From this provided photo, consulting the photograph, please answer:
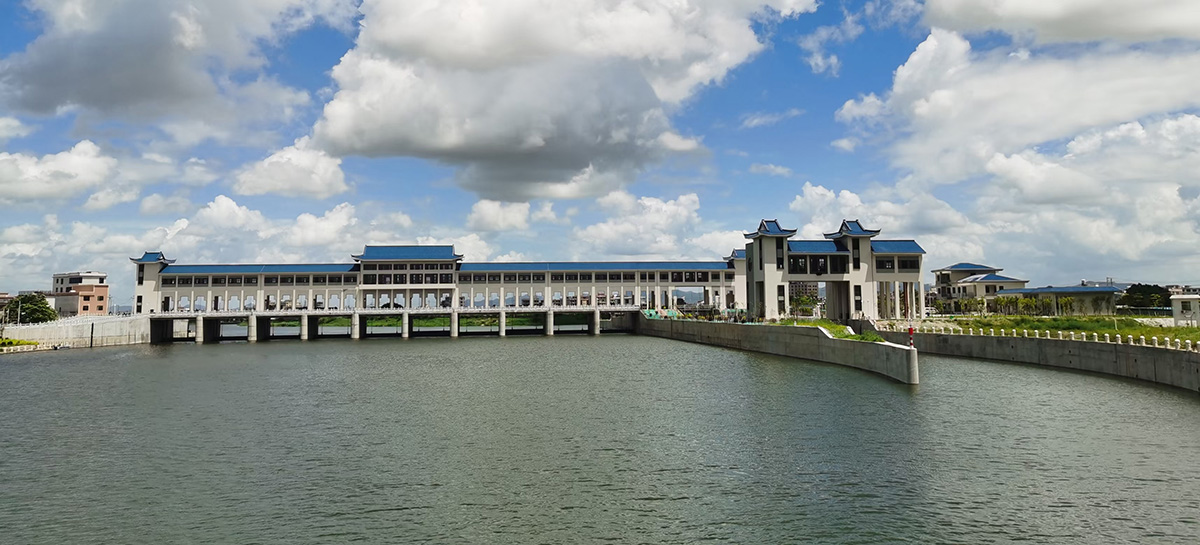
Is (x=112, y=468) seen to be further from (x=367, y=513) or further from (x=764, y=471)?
(x=764, y=471)

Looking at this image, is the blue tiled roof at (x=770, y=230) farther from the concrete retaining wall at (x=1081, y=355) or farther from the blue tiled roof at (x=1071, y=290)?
the blue tiled roof at (x=1071, y=290)

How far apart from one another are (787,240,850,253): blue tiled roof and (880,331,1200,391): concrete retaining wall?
25754 millimetres

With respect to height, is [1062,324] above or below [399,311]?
below

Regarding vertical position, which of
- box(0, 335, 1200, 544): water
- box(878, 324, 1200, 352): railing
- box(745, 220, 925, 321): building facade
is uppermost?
box(745, 220, 925, 321): building facade

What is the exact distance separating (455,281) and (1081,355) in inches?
3463

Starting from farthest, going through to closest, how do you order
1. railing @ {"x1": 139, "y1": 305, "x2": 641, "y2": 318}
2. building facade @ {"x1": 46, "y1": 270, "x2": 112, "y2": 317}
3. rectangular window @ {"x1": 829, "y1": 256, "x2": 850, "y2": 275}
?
building facade @ {"x1": 46, "y1": 270, "x2": 112, "y2": 317}
railing @ {"x1": 139, "y1": 305, "x2": 641, "y2": 318}
rectangular window @ {"x1": 829, "y1": 256, "x2": 850, "y2": 275}

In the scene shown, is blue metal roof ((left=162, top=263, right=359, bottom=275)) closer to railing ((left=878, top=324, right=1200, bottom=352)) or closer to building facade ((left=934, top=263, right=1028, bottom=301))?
railing ((left=878, top=324, right=1200, bottom=352))

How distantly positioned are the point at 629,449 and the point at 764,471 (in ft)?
17.4

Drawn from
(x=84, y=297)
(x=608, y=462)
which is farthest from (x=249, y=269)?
(x=608, y=462)

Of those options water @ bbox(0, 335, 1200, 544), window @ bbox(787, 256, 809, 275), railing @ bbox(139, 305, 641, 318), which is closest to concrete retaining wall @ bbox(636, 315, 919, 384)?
water @ bbox(0, 335, 1200, 544)

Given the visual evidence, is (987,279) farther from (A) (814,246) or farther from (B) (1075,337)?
(B) (1075,337)

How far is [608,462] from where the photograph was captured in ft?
81.7

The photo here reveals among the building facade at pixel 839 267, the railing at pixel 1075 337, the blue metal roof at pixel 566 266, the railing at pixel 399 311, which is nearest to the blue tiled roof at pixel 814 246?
the building facade at pixel 839 267

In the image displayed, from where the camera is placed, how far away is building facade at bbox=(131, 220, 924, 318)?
326 ft
